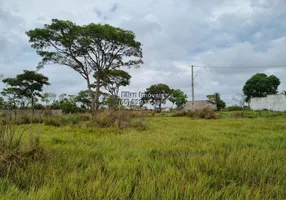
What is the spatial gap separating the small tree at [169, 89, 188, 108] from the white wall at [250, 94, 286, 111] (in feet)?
46.8

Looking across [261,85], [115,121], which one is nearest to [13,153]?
[115,121]

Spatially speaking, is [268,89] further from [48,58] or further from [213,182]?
[213,182]

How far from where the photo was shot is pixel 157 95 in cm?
4300

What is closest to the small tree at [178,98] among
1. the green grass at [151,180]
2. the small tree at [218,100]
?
the small tree at [218,100]

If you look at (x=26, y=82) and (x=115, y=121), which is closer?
(x=115, y=121)

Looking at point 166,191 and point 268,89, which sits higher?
point 268,89

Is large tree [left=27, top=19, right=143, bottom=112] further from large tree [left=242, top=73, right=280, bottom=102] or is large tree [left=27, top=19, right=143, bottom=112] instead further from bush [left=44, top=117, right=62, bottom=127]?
large tree [left=242, top=73, right=280, bottom=102]

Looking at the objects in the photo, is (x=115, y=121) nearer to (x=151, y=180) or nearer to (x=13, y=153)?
(x=13, y=153)

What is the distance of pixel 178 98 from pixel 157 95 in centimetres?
476

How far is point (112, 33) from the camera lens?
17453 mm

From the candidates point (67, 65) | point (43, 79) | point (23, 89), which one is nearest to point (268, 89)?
point (67, 65)

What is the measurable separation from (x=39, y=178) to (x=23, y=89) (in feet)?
96.5

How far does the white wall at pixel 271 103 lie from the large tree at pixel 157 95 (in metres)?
16.6

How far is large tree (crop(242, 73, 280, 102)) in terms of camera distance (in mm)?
35716
